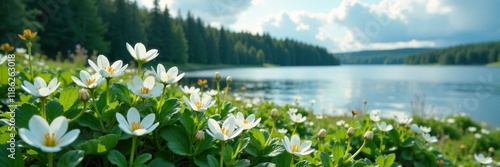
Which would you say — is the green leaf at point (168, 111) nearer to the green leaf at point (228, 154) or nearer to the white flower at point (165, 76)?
the white flower at point (165, 76)

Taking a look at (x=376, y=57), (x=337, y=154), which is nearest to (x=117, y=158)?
(x=337, y=154)

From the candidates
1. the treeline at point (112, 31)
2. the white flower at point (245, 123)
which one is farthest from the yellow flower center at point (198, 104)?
the treeline at point (112, 31)

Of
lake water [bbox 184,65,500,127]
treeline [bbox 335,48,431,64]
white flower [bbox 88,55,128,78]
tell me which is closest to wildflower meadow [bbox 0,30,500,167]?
white flower [bbox 88,55,128,78]

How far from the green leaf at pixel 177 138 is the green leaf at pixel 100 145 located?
0.15 metres

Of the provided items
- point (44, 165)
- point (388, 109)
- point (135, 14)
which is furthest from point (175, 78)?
point (135, 14)

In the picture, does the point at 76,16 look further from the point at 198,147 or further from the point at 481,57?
the point at 481,57

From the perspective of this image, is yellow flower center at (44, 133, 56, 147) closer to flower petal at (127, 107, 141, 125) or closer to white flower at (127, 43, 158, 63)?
flower petal at (127, 107, 141, 125)

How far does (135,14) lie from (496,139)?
33450 mm

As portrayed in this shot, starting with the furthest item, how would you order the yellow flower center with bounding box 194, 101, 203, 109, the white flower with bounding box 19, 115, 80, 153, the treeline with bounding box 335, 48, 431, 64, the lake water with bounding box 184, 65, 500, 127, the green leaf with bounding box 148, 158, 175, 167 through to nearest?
1. the treeline with bounding box 335, 48, 431, 64
2. the lake water with bounding box 184, 65, 500, 127
3. the yellow flower center with bounding box 194, 101, 203, 109
4. the green leaf with bounding box 148, 158, 175, 167
5. the white flower with bounding box 19, 115, 80, 153

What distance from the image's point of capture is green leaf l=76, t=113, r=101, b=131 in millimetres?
973

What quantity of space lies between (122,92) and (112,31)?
35691mm

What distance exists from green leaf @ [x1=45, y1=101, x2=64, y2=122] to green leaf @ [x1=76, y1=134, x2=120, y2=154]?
15 cm

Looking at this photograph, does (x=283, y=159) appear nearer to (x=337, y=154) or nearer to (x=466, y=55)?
(x=337, y=154)

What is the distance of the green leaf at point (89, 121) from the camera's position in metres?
0.97
